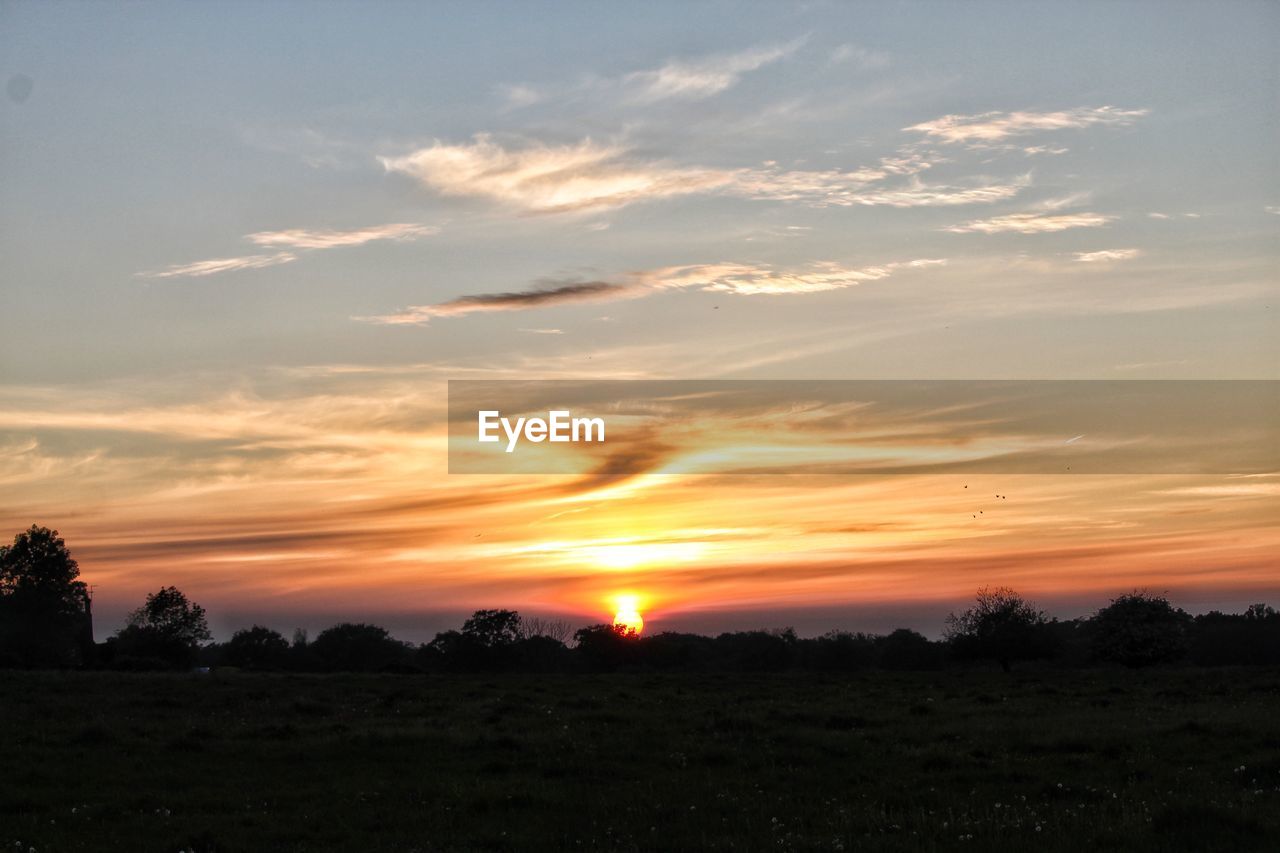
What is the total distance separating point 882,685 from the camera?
150ft

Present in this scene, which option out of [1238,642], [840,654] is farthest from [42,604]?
[1238,642]

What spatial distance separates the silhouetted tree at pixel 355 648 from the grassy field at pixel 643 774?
256 feet

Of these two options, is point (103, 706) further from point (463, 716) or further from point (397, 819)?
point (397, 819)

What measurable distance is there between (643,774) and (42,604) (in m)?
91.1

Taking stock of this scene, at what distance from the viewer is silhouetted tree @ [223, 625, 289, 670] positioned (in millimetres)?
108375

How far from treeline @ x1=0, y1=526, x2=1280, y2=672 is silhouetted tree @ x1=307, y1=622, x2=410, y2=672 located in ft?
0.85

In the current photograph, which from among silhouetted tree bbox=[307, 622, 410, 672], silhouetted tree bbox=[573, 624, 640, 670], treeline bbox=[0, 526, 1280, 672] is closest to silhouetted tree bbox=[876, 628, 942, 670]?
treeline bbox=[0, 526, 1280, 672]

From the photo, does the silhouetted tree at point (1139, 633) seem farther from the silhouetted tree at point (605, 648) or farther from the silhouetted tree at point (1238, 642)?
the silhouetted tree at point (605, 648)

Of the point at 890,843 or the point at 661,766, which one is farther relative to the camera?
the point at 661,766

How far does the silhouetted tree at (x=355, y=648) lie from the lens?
110488 mm

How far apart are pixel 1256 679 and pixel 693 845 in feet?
126

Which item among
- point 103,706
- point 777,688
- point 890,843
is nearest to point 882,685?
point 777,688

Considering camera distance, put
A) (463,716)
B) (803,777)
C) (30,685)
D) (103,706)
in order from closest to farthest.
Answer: (803,777), (463,716), (103,706), (30,685)

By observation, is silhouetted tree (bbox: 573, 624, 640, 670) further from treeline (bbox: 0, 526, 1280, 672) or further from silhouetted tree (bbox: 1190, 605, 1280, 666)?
silhouetted tree (bbox: 1190, 605, 1280, 666)
